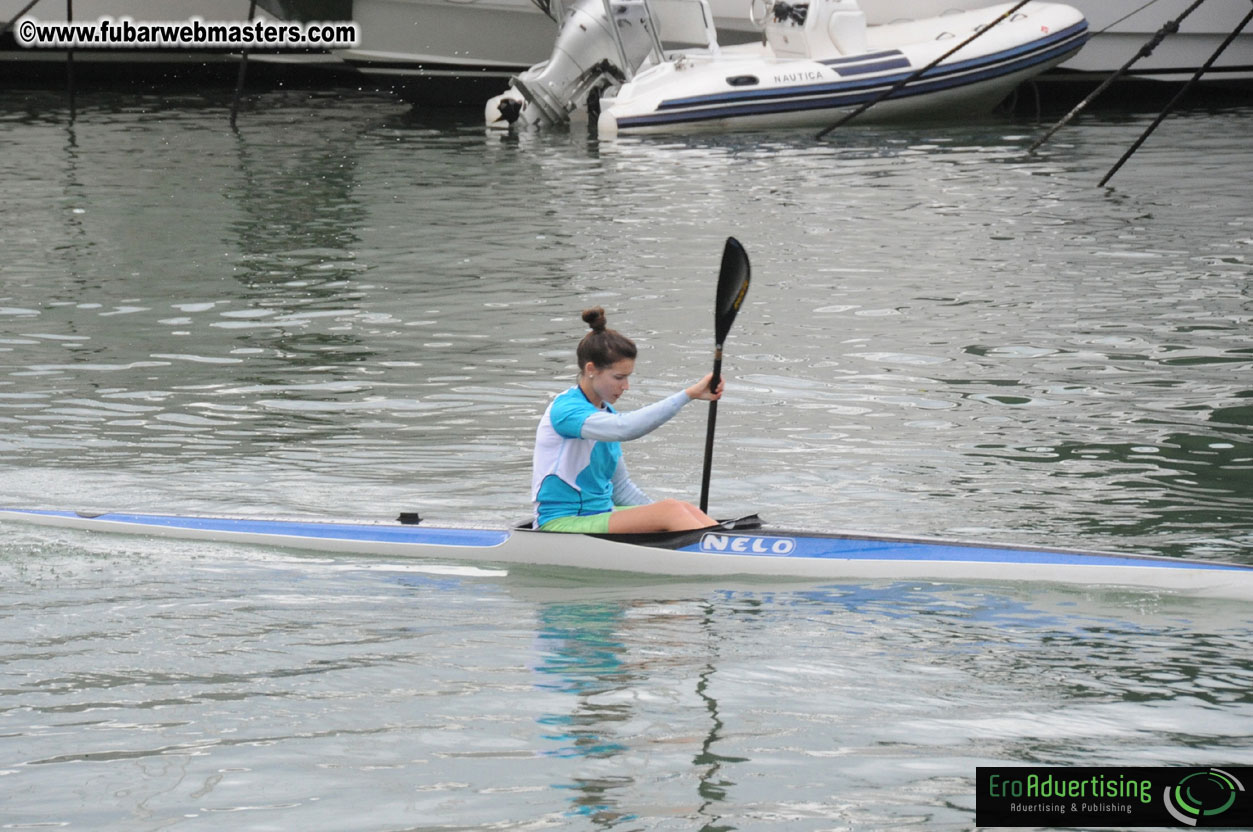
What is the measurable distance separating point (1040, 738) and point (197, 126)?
2052cm

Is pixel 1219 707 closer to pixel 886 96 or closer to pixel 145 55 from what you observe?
pixel 886 96

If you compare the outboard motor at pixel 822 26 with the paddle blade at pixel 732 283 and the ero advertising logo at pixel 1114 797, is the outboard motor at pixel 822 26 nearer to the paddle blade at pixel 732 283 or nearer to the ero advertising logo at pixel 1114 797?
the paddle blade at pixel 732 283

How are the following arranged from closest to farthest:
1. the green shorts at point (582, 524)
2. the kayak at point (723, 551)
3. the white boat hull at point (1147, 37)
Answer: the kayak at point (723, 551) → the green shorts at point (582, 524) → the white boat hull at point (1147, 37)

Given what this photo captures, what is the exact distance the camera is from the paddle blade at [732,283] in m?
7.12

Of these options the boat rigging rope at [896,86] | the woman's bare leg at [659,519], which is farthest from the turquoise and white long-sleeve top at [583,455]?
the boat rigging rope at [896,86]

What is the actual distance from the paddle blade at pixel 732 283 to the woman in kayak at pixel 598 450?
685 millimetres

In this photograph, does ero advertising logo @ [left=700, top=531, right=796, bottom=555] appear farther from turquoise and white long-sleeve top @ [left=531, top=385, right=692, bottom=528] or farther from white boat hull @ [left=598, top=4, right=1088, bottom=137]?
white boat hull @ [left=598, top=4, right=1088, bottom=137]

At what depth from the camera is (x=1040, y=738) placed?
4809 mm

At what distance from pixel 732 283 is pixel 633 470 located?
1557mm

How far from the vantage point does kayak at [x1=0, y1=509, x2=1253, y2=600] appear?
6.20m

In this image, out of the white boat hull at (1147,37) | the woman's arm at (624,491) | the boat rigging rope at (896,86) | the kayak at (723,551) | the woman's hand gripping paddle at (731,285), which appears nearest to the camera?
the kayak at (723,551)

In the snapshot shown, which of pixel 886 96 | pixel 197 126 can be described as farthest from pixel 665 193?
pixel 197 126

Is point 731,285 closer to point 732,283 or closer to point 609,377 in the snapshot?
point 732,283

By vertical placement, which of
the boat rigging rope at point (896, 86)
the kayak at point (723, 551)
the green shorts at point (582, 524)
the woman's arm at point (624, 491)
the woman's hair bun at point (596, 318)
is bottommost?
the kayak at point (723, 551)
